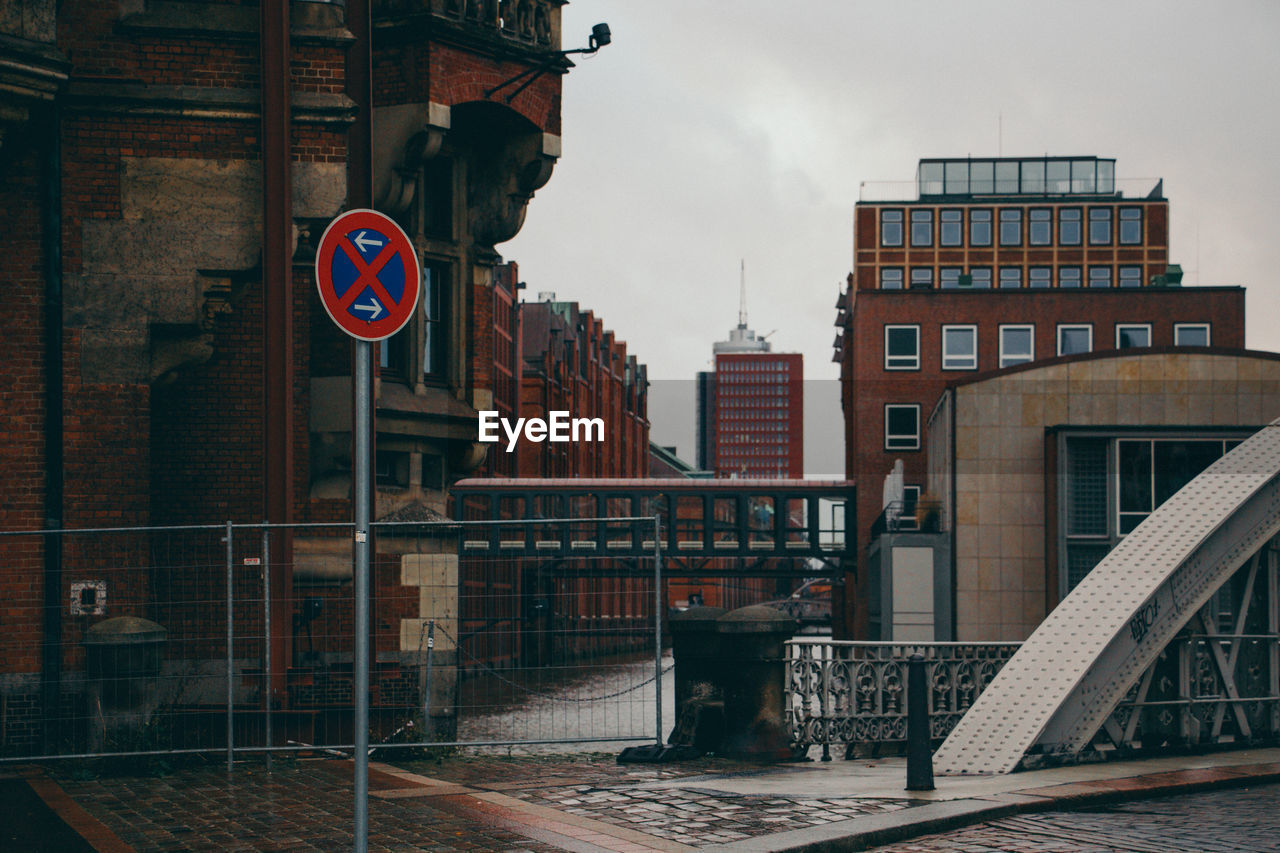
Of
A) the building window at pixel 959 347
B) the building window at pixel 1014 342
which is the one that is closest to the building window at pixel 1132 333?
the building window at pixel 1014 342

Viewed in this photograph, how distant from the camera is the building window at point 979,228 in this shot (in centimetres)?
7450

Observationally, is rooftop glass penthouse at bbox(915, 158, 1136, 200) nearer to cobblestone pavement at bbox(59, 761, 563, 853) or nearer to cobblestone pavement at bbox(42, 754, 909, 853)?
cobblestone pavement at bbox(42, 754, 909, 853)

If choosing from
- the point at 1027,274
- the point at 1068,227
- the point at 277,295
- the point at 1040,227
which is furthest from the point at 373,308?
the point at 1068,227

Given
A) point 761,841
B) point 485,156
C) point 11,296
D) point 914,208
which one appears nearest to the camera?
point 761,841

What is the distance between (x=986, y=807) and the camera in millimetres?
9211

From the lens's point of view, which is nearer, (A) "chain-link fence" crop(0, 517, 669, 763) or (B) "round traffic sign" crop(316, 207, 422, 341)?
(B) "round traffic sign" crop(316, 207, 422, 341)

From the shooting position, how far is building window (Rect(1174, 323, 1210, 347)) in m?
58.8

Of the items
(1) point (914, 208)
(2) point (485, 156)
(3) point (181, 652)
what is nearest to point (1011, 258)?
(1) point (914, 208)

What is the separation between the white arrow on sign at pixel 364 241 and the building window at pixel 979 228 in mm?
70468

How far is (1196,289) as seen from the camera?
5897cm

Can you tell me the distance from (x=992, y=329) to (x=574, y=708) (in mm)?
47752

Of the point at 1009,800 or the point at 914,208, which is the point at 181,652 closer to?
the point at 1009,800

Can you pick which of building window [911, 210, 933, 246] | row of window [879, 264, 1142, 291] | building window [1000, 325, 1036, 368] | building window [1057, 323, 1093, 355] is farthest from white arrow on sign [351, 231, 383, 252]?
building window [911, 210, 933, 246]

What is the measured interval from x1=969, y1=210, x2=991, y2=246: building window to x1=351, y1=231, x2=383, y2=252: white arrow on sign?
231 ft
